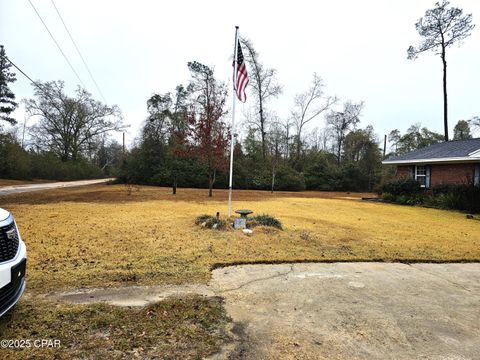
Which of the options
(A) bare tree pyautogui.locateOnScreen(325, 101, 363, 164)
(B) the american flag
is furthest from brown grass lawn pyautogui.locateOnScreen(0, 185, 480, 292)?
(A) bare tree pyautogui.locateOnScreen(325, 101, 363, 164)

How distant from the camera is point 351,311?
2785 mm

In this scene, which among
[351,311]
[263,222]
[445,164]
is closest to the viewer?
[351,311]

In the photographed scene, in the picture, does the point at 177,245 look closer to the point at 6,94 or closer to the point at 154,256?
the point at 154,256

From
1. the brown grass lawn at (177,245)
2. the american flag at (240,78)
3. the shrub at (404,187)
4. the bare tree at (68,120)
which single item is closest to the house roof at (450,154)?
the shrub at (404,187)

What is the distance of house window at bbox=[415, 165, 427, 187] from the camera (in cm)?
1688

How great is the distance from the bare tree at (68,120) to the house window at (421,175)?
122 feet

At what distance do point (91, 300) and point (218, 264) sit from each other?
6.05 feet

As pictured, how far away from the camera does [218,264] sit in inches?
164

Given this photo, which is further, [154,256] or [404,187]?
[404,187]

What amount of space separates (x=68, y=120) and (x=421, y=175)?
40.6 metres

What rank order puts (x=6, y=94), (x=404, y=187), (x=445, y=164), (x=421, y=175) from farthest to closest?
(x=6, y=94), (x=421, y=175), (x=404, y=187), (x=445, y=164)

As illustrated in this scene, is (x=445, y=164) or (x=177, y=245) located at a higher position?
(x=445, y=164)

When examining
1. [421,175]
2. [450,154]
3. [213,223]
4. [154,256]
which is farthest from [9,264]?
[421,175]

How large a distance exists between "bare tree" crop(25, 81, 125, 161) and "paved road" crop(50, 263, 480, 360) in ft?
130
